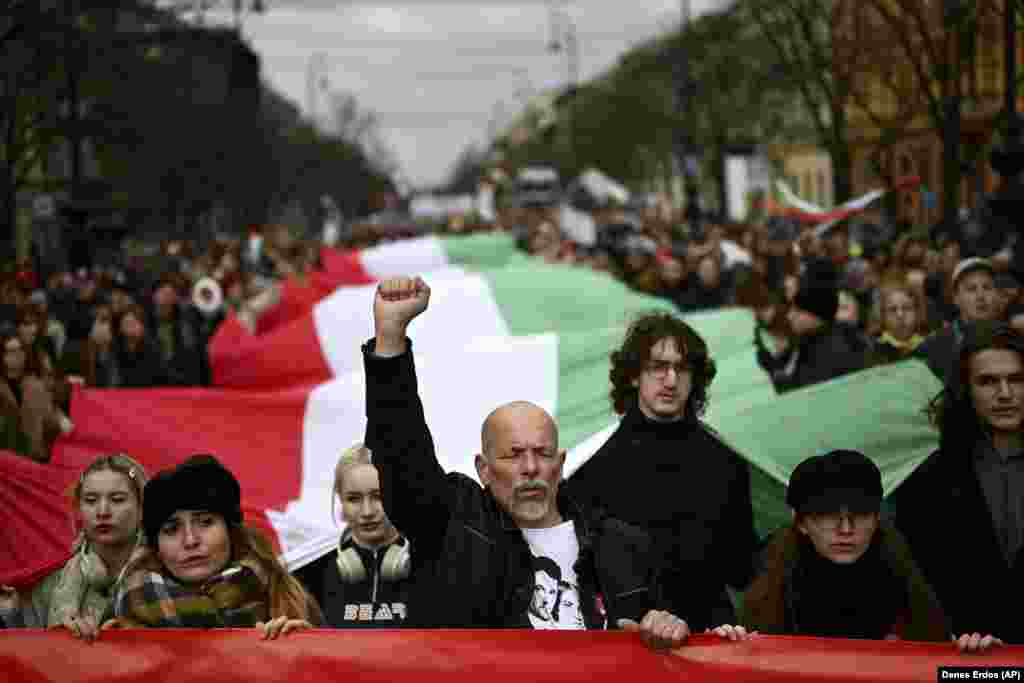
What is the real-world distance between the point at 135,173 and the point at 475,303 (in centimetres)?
3222

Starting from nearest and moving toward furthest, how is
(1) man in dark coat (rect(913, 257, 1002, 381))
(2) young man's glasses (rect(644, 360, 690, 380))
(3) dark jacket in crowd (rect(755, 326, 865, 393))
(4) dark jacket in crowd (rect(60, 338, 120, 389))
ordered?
(2) young man's glasses (rect(644, 360, 690, 380)) → (1) man in dark coat (rect(913, 257, 1002, 381)) → (3) dark jacket in crowd (rect(755, 326, 865, 393)) → (4) dark jacket in crowd (rect(60, 338, 120, 389))

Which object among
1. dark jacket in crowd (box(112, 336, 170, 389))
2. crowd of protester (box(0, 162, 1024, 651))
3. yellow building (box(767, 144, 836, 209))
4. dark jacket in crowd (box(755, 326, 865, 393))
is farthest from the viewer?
yellow building (box(767, 144, 836, 209))

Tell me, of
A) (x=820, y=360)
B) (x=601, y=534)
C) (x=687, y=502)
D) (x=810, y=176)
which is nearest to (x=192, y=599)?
(x=601, y=534)

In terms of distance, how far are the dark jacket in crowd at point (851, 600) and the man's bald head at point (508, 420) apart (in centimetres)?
77

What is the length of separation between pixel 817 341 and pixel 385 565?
12.5 ft

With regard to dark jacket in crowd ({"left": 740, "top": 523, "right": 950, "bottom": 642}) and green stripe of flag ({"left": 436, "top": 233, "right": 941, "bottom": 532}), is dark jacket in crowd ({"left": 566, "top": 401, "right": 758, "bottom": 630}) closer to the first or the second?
green stripe of flag ({"left": 436, "top": 233, "right": 941, "bottom": 532})

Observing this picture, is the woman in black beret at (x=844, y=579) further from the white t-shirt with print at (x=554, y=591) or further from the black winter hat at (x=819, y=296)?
the black winter hat at (x=819, y=296)

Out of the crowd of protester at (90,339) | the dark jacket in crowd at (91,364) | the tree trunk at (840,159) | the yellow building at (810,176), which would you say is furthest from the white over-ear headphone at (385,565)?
the yellow building at (810,176)

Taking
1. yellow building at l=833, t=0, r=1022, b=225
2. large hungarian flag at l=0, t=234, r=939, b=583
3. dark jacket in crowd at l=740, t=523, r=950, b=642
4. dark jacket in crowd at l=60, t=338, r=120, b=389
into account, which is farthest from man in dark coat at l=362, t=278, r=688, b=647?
yellow building at l=833, t=0, r=1022, b=225

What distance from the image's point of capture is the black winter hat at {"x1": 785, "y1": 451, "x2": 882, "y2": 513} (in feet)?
15.6

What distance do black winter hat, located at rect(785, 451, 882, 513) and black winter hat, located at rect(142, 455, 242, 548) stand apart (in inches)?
56.3

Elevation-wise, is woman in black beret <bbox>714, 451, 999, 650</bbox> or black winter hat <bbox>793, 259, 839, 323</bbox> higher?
A: black winter hat <bbox>793, 259, 839, 323</bbox>

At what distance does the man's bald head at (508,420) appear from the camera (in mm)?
4410

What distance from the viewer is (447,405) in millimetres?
9422
